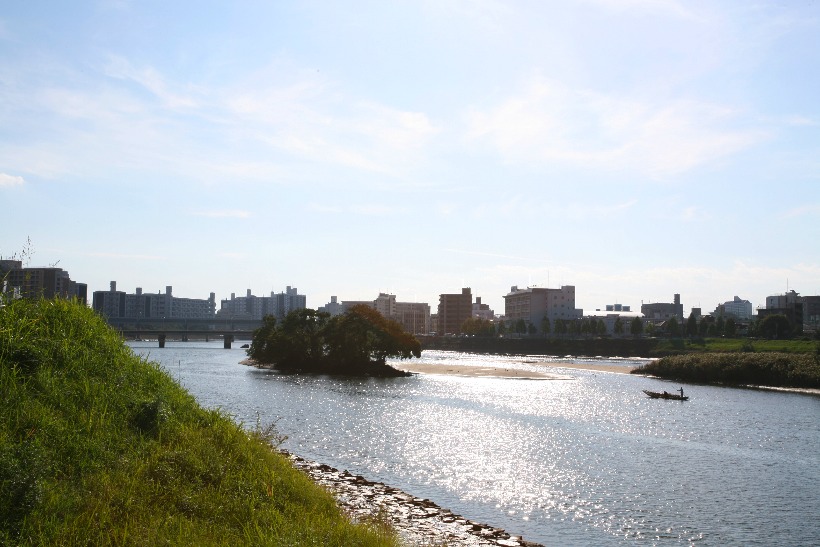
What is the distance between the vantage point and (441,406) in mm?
65500

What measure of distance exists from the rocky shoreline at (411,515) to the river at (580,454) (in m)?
1.97

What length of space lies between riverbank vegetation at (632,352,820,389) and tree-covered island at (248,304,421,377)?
44.4m

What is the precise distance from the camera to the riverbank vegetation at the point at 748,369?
9412cm

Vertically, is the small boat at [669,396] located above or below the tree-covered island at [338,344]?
below

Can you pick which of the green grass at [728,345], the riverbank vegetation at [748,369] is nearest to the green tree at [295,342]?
the riverbank vegetation at [748,369]

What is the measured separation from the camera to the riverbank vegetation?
94.1 m

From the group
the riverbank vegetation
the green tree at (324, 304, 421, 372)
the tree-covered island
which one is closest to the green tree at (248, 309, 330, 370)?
the tree-covered island

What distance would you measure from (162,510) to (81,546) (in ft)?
7.43

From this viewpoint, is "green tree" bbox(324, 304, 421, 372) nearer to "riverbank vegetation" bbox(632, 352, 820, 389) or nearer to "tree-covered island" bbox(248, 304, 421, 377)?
"tree-covered island" bbox(248, 304, 421, 377)

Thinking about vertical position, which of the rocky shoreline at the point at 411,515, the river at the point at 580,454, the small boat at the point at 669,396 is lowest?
the river at the point at 580,454

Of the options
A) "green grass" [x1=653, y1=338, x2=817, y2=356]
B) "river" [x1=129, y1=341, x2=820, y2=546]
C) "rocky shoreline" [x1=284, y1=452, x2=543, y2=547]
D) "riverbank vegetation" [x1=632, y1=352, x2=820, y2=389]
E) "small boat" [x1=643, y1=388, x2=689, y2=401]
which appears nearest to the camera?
"rocky shoreline" [x1=284, y1=452, x2=543, y2=547]

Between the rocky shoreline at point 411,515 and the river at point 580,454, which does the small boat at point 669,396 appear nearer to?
the river at point 580,454

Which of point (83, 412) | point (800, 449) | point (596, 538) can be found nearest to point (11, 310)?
point (83, 412)

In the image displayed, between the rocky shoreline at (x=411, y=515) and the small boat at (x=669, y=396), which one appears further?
the small boat at (x=669, y=396)
